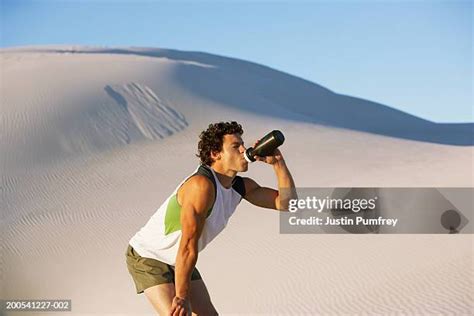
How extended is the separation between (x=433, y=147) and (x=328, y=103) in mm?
27769

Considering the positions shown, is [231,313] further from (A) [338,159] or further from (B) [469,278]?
(A) [338,159]

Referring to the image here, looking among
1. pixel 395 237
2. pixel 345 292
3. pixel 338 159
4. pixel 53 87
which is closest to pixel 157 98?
pixel 53 87

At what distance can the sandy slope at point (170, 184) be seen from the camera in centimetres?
1261

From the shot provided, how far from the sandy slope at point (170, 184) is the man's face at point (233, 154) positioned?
24.1 feet

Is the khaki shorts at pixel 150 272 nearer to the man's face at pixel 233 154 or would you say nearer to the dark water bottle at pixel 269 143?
the man's face at pixel 233 154

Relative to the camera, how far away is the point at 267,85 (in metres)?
56.3

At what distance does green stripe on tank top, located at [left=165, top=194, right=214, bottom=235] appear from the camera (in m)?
4.20

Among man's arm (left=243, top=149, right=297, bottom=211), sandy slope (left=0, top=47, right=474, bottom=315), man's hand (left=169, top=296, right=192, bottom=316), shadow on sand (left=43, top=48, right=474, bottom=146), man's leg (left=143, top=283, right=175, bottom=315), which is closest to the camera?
man's hand (left=169, top=296, right=192, bottom=316)

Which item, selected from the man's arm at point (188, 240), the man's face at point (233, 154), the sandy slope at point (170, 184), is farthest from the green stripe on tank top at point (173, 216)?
the sandy slope at point (170, 184)

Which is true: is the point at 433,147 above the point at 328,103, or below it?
below

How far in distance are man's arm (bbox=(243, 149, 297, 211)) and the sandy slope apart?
675 cm

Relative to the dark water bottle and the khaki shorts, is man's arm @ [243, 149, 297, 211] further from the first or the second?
the khaki shorts

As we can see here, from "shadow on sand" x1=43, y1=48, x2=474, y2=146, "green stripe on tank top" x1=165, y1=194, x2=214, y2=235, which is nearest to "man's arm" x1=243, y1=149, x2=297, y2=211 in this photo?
"green stripe on tank top" x1=165, y1=194, x2=214, y2=235

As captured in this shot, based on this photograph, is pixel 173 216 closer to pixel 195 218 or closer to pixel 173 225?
pixel 173 225
